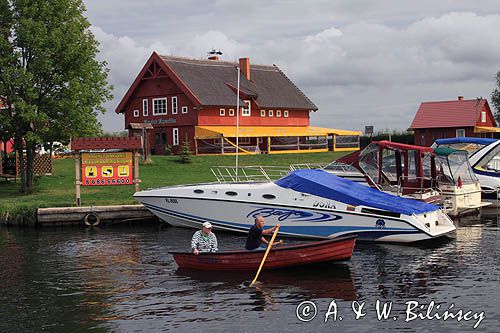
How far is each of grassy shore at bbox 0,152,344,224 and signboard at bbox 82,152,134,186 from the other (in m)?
1.02

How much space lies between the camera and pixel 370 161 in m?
27.3

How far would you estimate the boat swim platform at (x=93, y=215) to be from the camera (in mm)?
28828

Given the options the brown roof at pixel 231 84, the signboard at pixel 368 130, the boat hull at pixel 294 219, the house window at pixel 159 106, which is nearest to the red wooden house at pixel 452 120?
the brown roof at pixel 231 84

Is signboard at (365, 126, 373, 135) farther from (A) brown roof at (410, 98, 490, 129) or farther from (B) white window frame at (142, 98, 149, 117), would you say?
(A) brown roof at (410, 98, 490, 129)

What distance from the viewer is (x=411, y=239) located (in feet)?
71.9

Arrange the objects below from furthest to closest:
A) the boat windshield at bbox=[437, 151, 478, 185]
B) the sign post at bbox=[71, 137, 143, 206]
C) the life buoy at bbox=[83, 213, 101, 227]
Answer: the sign post at bbox=[71, 137, 143, 206], the life buoy at bbox=[83, 213, 101, 227], the boat windshield at bbox=[437, 151, 478, 185]

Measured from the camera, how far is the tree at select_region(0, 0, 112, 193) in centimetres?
3303

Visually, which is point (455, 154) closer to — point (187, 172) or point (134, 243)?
point (134, 243)

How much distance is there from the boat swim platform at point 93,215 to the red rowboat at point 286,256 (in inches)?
451

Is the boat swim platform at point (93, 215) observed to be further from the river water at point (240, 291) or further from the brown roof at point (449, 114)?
the brown roof at point (449, 114)

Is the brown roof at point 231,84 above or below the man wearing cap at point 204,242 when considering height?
above

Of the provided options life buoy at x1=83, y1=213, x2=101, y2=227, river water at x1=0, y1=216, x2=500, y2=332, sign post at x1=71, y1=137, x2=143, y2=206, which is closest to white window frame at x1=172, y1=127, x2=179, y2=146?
sign post at x1=71, y1=137, x2=143, y2=206

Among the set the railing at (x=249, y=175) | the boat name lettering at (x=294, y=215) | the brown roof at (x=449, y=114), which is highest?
the brown roof at (x=449, y=114)

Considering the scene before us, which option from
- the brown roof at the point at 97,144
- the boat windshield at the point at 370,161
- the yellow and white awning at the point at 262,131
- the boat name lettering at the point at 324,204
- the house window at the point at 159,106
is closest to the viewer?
the boat name lettering at the point at 324,204
